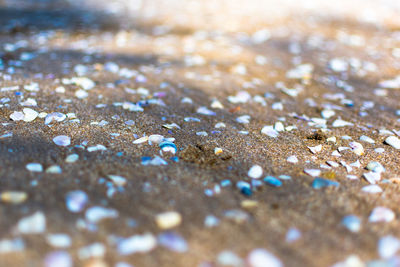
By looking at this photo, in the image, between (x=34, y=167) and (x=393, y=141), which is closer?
(x=34, y=167)

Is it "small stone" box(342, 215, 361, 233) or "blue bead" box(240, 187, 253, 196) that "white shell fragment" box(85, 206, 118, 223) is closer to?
"blue bead" box(240, 187, 253, 196)

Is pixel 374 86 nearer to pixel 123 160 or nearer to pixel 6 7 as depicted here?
pixel 123 160

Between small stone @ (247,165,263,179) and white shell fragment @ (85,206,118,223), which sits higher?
white shell fragment @ (85,206,118,223)

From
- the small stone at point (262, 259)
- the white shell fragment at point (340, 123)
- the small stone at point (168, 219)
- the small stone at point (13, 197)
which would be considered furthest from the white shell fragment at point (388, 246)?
the small stone at point (13, 197)

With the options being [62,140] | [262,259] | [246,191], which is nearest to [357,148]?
[246,191]

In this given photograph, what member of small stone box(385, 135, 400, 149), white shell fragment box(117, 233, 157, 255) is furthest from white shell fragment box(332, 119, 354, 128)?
white shell fragment box(117, 233, 157, 255)

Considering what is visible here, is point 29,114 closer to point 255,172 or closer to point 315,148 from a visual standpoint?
point 255,172
